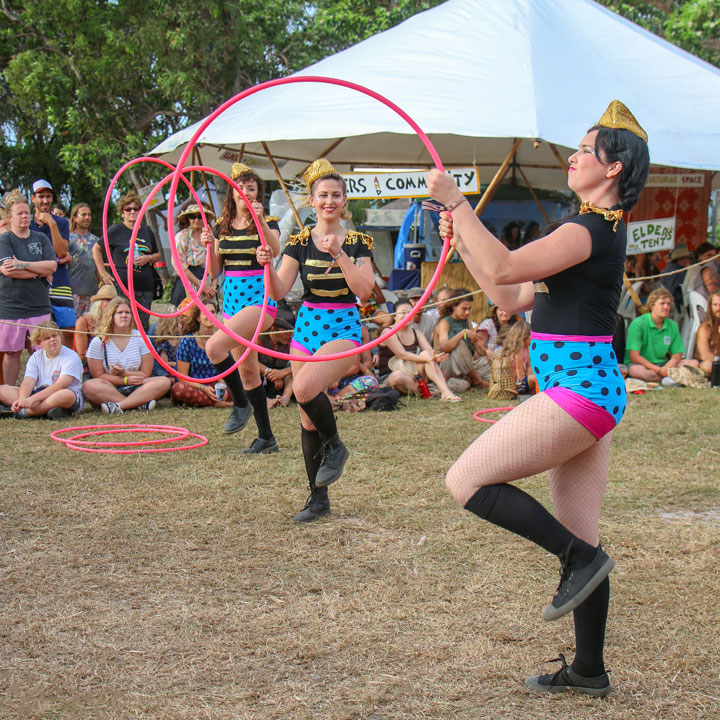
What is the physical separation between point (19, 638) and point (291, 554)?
1.39m

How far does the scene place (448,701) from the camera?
111 inches

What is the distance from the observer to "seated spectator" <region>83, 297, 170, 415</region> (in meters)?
8.39

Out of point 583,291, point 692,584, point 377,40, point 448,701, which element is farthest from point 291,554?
point 377,40

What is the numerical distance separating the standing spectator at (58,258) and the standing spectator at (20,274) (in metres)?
0.53

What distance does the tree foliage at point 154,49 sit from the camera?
61.9 ft

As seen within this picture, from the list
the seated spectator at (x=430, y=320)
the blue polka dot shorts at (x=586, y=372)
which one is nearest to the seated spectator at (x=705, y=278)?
the seated spectator at (x=430, y=320)

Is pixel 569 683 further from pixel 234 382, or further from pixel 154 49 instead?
pixel 154 49

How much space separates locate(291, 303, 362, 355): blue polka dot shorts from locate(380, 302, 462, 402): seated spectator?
4.28 metres

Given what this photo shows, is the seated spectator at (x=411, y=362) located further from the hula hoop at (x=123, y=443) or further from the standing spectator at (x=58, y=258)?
the standing spectator at (x=58, y=258)

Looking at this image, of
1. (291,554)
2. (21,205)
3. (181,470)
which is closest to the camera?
(291,554)

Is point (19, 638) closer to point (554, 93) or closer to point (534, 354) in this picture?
point (534, 354)

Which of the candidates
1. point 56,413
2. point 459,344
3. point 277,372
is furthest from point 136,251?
point 459,344

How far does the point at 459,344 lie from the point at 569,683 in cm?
696

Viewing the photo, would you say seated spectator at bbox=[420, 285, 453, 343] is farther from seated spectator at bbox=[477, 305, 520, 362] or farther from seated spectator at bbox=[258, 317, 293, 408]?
seated spectator at bbox=[258, 317, 293, 408]
